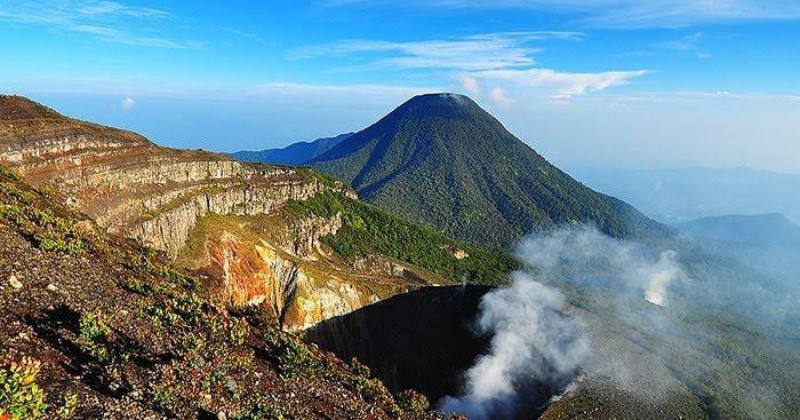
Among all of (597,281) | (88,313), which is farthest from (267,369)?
(597,281)

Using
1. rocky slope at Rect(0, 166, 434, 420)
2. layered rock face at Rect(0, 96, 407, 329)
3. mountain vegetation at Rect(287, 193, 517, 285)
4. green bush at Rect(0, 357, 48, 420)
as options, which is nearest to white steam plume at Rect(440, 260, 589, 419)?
rocky slope at Rect(0, 166, 434, 420)

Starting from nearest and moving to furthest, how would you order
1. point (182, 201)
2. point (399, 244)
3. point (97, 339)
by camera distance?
point (97, 339) → point (182, 201) → point (399, 244)

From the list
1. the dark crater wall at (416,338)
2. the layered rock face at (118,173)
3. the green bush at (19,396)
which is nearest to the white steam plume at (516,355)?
the dark crater wall at (416,338)

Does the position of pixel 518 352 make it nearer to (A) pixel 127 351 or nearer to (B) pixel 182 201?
(A) pixel 127 351

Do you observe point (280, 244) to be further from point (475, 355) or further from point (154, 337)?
point (154, 337)

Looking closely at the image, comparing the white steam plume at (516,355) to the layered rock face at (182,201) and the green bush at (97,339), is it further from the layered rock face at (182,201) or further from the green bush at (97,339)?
the green bush at (97,339)

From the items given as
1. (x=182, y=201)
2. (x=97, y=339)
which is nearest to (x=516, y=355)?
(x=97, y=339)
